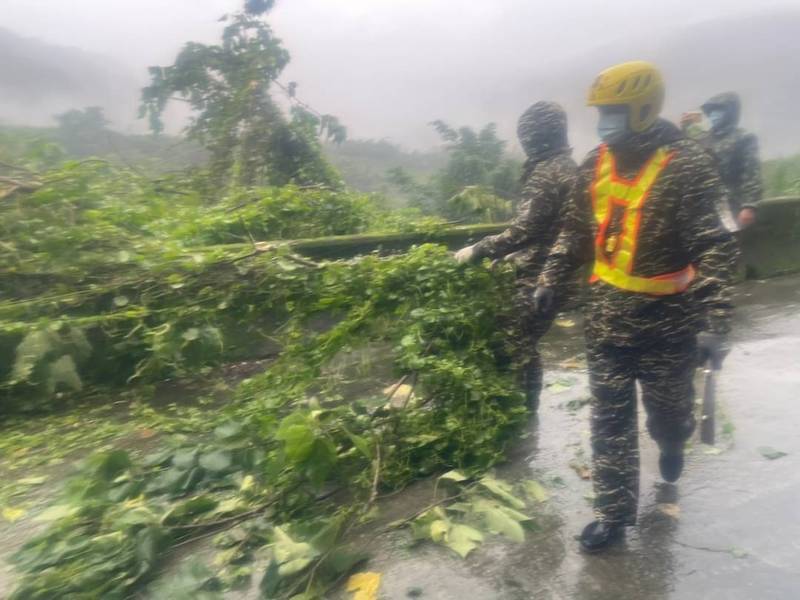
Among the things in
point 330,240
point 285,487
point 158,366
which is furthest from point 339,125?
point 285,487

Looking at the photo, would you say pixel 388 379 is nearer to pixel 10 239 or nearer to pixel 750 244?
pixel 10 239

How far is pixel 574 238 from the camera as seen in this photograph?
295cm

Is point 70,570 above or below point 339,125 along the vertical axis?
below

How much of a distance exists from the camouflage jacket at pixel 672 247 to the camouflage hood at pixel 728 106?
363 centimetres

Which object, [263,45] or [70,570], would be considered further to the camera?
[263,45]

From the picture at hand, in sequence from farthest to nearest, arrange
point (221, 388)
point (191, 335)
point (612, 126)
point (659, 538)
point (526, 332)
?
point (221, 388) → point (191, 335) → point (526, 332) → point (659, 538) → point (612, 126)

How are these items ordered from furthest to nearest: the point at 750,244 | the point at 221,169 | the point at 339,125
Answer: the point at 339,125 < the point at 221,169 < the point at 750,244

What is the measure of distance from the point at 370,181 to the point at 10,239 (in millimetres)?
8091

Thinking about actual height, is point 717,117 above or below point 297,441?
Answer: above

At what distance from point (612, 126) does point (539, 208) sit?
107cm

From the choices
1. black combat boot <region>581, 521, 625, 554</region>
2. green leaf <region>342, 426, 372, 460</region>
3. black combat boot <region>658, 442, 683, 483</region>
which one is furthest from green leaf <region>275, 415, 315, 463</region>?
black combat boot <region>658, 442, 683, 483</region>

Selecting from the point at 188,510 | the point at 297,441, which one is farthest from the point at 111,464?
the point at 297,441

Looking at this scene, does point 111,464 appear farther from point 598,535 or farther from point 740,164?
point 740,164

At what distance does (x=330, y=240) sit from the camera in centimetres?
593
